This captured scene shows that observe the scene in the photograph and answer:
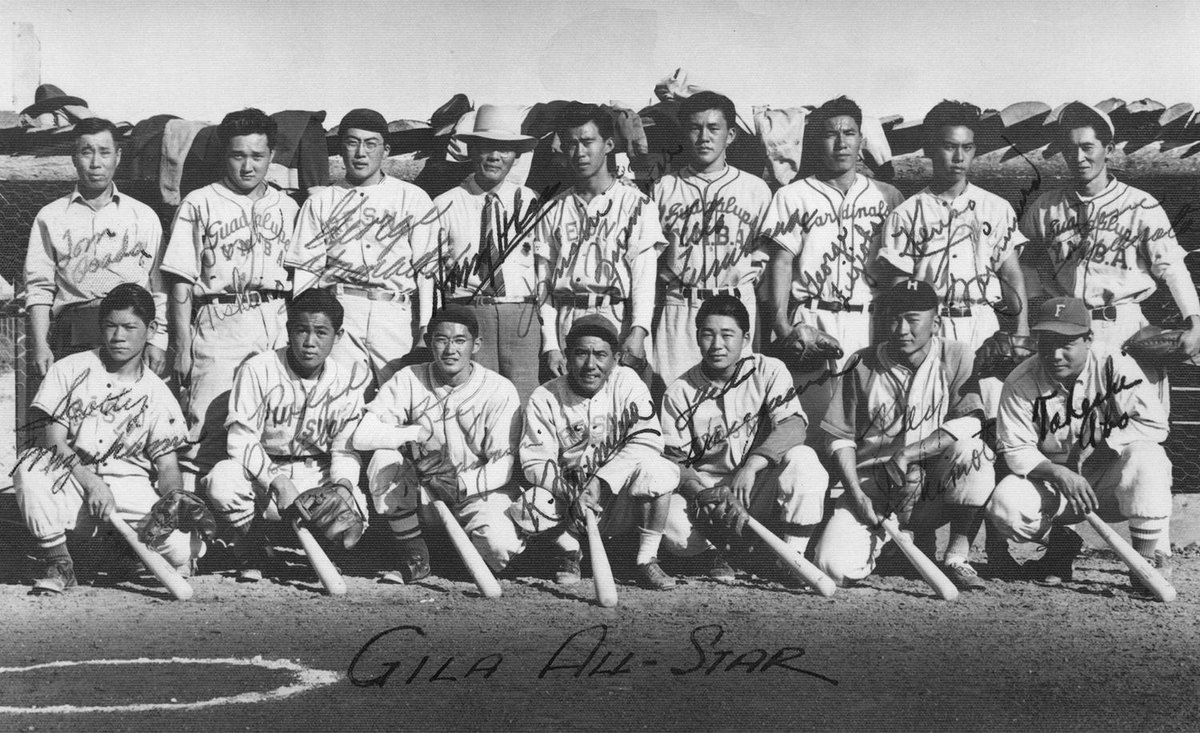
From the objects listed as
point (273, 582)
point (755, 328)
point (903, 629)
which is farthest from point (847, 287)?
point (273, 582)

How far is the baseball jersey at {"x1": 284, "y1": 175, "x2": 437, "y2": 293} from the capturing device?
4156mm

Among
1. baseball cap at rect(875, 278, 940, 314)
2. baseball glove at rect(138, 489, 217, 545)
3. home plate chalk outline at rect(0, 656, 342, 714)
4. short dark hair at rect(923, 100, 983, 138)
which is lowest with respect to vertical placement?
home plate chalk outline at rect(0, 656, 342, 714)

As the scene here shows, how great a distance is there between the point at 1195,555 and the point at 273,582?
11.1ft

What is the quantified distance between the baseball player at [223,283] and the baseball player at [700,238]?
1.38 m

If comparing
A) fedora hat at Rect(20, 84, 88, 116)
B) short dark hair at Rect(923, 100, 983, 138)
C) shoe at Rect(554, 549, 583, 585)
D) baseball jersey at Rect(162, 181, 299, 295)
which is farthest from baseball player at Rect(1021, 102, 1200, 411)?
fedora hat at Rect(20, 84, 88, 116)

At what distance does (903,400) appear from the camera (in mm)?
4168

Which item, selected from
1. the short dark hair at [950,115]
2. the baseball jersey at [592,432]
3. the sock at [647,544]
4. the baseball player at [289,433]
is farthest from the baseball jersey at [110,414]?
the short dark hair at [950,115]

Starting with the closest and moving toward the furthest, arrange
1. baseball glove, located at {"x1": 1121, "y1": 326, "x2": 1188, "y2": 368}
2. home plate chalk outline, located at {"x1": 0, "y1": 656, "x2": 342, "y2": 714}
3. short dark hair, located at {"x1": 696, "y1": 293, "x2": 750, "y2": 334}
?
home plate chalk outline, located at {"x1": 0, "y1": 656, "x2": 342, "y2": 714} → short dark hair, located at {"x1": 696, "y1": 293, "x2": 750, "y2": 334} → baseball glove, located at {"x1": 1121, "y1": 326, "x2": 1188, "y2": 368}

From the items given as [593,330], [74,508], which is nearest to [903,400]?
[593,330]

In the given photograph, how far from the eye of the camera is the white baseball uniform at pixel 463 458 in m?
4.07

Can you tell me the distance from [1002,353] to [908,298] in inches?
15.7

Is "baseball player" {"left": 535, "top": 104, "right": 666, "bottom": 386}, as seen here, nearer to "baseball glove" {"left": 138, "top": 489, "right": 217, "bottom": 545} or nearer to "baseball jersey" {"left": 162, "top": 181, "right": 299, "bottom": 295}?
"baseball jersey" {"left": 162, "top": 181, "right": 299, "bottom": 295}

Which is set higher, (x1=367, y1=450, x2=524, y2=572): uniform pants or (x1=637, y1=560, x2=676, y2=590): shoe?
(x1=367, y1=450, x2=524, y2=572): uniform pants

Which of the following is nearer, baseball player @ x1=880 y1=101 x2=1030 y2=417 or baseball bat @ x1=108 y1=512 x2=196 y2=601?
baseball bat @ x1=108 y1=512 x2=196 y2=601
